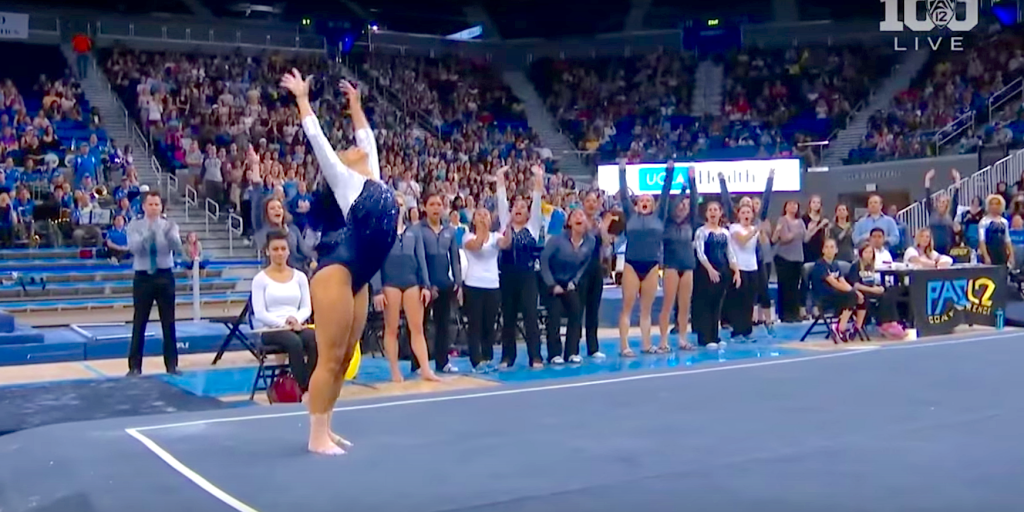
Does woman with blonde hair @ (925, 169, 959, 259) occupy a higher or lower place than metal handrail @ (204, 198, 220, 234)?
lower

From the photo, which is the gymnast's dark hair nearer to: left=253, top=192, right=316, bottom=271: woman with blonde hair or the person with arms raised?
left=253, top=192, right=316, bottom=271: woman with blonde hair

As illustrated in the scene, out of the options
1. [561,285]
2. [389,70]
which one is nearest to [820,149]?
[389,70]

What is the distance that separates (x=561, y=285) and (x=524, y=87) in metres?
19.4

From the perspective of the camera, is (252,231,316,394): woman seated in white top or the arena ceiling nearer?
(252,231,316,394): woman seated in white top

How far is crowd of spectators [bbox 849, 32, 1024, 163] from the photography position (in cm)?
1917

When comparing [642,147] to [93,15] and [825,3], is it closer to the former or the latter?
[825,3]

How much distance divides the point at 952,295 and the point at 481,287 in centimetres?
476

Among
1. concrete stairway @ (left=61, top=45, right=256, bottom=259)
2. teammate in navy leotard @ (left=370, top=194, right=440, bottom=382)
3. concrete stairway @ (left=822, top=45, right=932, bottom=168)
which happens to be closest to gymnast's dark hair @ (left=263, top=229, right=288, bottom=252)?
teammate in navy leotard @ (left=370, top=194, right=440, bottom=382)

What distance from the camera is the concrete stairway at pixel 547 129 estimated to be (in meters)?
23.3

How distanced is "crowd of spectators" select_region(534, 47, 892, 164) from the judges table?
11.2m

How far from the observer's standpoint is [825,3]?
24844 mm

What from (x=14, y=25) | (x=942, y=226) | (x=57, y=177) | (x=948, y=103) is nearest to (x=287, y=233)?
(x=942, y=226)

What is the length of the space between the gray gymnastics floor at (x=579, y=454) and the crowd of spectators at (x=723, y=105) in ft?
52.4

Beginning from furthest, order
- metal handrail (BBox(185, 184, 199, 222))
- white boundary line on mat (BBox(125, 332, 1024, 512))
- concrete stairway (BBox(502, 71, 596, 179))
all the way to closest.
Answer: concrete stairway (BBox(502, 71, 596, 179))
metal handrail (BBox(185, 184, 199, 222))
white boundary line on mat (BBox(125, 332, 1024, 512))
